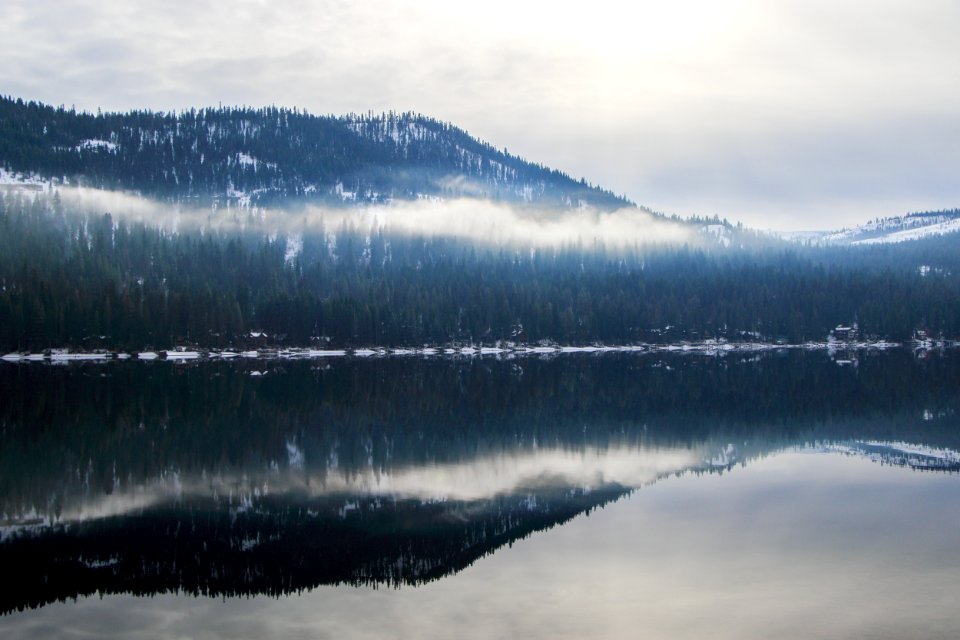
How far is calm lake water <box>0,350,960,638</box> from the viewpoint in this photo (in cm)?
1777

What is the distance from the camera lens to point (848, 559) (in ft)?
70.8

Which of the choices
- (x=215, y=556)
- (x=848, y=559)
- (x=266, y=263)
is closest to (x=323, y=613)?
(x=215, y=556)

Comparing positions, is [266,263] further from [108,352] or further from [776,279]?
[776,279]

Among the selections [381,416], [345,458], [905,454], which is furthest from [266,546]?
[905,454]

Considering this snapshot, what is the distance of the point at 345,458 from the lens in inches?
1438

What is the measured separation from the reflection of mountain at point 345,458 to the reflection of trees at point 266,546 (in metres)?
0.07

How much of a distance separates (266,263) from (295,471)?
142 metres

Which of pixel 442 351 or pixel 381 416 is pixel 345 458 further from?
pixel 442 351

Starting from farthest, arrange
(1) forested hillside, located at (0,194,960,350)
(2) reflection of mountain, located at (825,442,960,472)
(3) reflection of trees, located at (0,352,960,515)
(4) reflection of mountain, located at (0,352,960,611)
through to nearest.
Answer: (1) forested hillside, located at (0,194,960,350) → (2) reflection of mountain, located at (825,442,960,472) → (3) reflection of trees, located at (0,352,960,515) → (4) reflection of mountain, located at (0,352,960,611)

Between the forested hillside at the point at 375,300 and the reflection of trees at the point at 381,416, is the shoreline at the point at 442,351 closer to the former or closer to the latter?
the forested hillside at the point at 375,300

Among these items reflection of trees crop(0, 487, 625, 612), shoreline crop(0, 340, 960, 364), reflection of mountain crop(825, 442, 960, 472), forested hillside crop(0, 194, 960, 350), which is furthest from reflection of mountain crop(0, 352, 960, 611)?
forested hillside crop(0, 194, 960, 350)

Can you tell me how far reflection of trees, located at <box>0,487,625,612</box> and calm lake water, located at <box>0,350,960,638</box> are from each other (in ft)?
0.31

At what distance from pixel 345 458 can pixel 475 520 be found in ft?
39.1

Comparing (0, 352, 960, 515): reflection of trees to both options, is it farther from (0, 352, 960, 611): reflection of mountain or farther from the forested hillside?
the forested hillside
